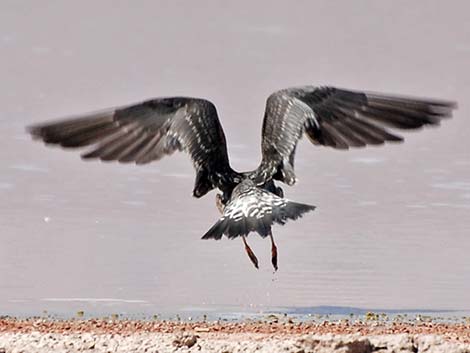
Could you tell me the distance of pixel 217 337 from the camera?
9.20 m

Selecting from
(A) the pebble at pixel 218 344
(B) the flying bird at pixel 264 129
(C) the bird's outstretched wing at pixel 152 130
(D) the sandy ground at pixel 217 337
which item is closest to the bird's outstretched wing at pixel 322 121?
(B) the flying bird at pixel 264 129

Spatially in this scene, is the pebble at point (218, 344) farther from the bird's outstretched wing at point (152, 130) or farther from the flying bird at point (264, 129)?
the bird's outstretched wing at point (152, 130)

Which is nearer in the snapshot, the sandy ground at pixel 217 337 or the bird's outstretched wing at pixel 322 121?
the sandy ground at pixel 217 337

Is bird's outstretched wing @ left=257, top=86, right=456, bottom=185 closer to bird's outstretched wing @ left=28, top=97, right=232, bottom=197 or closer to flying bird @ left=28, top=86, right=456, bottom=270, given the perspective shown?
flying bird @ left=28, top=86, right=456, bottom=270

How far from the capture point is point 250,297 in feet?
36.4

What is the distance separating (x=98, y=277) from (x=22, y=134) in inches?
169

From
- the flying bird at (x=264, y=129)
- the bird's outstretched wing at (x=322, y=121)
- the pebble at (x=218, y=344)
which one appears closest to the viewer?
the pebble at (x=218, y=344)

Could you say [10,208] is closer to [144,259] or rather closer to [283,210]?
[144,259]

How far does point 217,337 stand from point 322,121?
248cm

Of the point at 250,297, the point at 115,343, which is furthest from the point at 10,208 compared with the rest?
the point at 115,343

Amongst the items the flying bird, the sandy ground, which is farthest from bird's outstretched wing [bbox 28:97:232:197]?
the sandy ground

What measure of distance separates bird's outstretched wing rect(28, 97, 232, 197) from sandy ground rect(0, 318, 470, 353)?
1.42 metres

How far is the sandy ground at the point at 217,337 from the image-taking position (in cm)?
860

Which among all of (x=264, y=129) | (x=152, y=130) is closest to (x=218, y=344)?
(x=152, y=130)
